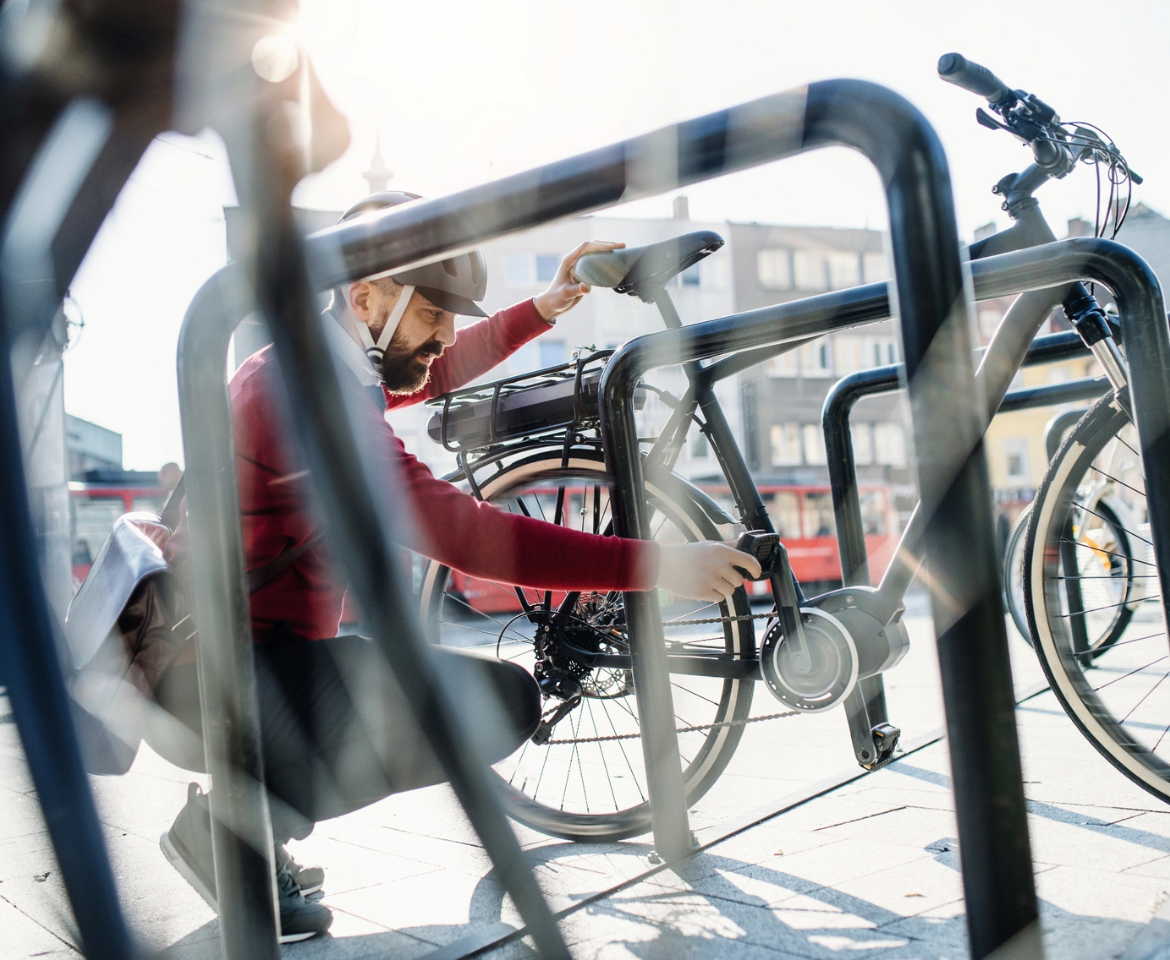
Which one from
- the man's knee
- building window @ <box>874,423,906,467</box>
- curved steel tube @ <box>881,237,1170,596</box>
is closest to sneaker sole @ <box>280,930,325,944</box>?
the man's knee

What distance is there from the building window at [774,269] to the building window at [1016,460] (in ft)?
27.7

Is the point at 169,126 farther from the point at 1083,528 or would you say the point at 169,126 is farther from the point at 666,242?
the point at 1083,528

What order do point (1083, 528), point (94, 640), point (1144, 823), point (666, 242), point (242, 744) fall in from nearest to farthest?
point (242, 744) → point (94, 640) → point (1144, 823) → point (666, 242) → point (1083, 528)

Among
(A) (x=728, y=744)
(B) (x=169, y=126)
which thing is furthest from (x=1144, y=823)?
(B) (x=169, y=126)

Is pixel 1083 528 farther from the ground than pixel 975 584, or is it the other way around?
pixel 975 584

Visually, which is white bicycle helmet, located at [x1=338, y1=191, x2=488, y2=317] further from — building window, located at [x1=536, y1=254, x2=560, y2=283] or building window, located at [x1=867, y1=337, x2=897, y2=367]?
building window, located at [x1=867, y1=337, x2=897, y2=367]

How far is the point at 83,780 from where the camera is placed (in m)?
0.60

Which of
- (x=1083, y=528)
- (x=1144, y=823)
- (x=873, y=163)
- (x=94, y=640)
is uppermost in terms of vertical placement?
(x=873, y=163)

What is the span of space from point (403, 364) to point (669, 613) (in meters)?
0.81

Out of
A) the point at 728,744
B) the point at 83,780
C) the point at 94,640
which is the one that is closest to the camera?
the point at 83,780

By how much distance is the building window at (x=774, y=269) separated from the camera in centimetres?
2878

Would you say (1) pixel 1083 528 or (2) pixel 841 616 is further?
(1) pixel 1083 528

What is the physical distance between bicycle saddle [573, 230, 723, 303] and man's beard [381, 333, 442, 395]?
0.38 m

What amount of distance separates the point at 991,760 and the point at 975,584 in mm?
131
